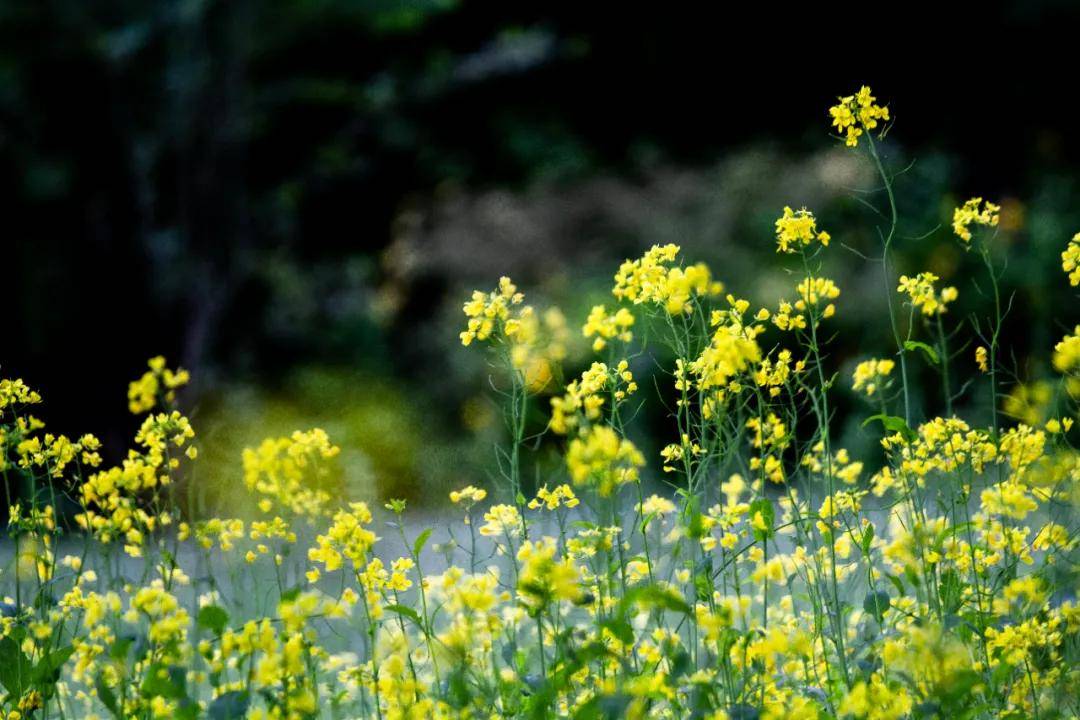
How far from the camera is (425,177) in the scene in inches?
458

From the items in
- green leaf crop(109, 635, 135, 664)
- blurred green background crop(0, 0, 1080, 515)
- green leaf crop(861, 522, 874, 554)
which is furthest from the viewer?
blurred green background crop(0, 0, 1080, 515)

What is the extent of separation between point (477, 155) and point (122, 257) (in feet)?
12.5

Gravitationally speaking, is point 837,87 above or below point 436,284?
above

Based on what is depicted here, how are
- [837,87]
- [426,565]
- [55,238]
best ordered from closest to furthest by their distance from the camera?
[426,565]
[55,238]
[837,87]

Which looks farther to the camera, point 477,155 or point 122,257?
point 477,155

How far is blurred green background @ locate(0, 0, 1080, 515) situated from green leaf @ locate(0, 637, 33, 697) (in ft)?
16.5

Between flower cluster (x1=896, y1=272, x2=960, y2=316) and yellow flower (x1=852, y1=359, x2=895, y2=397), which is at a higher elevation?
flower cluster (x1=896, y1=272, x2=960, y2=316)

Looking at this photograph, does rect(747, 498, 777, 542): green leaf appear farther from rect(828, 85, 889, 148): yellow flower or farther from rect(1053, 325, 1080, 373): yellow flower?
rect(828, 85, 889, 148): yellow flower

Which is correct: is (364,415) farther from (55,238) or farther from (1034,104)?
(1034,104)

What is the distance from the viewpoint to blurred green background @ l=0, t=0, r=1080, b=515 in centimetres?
903

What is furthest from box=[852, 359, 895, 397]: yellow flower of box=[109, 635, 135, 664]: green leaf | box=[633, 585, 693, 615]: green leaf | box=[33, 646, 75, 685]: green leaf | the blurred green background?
the blurred green background

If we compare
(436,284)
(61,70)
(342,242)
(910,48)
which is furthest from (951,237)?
(61,70)

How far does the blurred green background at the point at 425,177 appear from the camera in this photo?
903 centimetres

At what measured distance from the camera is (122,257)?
9.62 m
